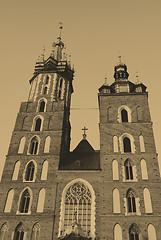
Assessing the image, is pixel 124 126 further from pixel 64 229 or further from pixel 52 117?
A: pixel 64 229

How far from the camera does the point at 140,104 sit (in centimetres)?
3131

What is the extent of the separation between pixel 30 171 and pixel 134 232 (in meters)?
11.1

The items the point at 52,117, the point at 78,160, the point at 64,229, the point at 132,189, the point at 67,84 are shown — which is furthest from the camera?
the point at 67,84

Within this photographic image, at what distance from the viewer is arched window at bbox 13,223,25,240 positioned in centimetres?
2225

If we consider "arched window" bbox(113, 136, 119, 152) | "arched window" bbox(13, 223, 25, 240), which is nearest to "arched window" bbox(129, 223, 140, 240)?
"arched window" bbox(113, 136, 119, 152)

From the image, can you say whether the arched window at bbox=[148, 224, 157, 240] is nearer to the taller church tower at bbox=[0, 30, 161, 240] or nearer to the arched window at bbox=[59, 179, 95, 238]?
the taller church tower at bbox=[0, 30, 161, 240]

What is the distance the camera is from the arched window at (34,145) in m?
28.2

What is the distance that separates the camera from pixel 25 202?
2434 cm

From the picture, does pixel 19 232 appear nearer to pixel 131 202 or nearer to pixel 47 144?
pixel 47 144

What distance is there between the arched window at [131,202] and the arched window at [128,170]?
1.48m

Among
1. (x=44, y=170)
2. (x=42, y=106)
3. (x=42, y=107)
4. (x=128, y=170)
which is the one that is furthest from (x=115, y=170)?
(x=42, y=106)

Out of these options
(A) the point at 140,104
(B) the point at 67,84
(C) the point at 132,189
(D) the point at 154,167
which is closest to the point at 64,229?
(C) the point at 132,189

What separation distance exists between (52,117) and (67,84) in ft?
23.7

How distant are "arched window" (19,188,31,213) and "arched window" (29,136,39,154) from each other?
448 cm
